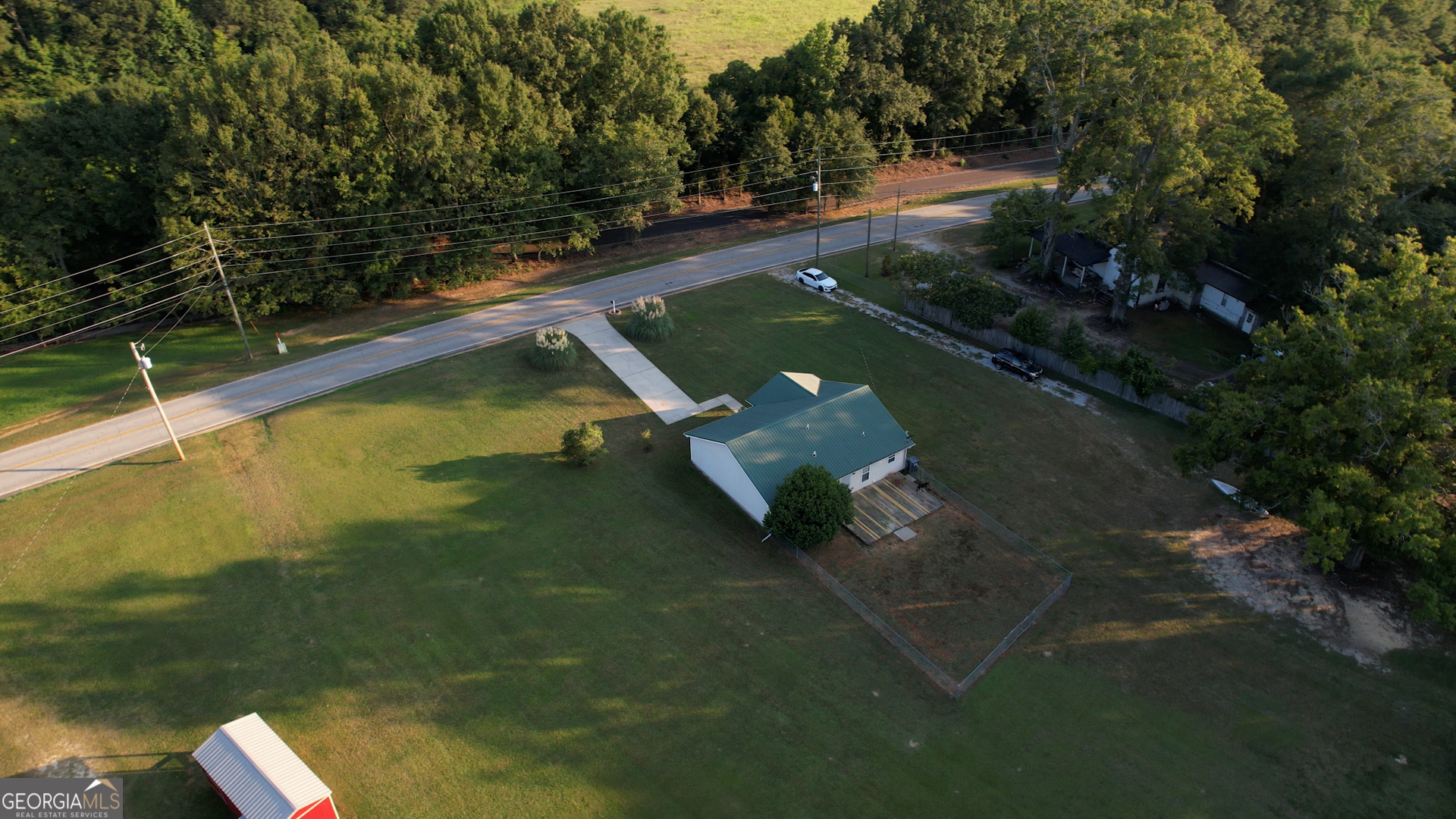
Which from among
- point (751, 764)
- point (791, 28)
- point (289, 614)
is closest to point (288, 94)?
point (289, 614)

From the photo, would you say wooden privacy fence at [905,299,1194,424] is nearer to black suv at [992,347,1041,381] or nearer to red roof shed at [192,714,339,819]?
black suv at [992,347,1041,381]

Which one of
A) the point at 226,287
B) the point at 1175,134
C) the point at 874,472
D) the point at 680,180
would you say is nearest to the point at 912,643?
the point at 874,472

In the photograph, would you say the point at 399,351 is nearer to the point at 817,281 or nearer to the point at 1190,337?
the point at 817,281

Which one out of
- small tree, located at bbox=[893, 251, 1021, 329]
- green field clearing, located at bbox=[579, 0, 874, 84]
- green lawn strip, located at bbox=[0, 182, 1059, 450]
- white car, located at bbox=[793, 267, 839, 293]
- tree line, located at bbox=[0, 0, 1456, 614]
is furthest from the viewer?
green field clearing, located at bbox=[579, 0, 874, 84]

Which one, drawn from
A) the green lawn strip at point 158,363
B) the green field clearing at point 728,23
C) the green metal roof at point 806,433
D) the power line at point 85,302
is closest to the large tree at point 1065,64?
the green metal roof at point 806,433

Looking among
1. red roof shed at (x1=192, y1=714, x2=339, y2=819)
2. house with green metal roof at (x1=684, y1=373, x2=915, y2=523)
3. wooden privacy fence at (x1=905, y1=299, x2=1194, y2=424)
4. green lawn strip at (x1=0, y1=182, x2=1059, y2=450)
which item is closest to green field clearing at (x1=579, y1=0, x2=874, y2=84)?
→ wooden privacy fence at (x1=905, y1=299, x2=1194, y2=424)
